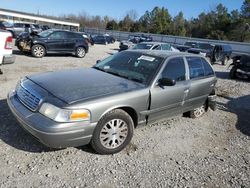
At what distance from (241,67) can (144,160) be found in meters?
10.8

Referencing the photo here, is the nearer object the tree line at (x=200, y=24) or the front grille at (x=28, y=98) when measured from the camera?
the front grille at (x=28, y=98)

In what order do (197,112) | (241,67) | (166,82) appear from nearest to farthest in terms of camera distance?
(166,82) < (197,112) < (241,67)

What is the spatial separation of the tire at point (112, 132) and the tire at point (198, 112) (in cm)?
238

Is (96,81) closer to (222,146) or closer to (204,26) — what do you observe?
(222,146)

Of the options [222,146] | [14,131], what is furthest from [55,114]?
[222,146]

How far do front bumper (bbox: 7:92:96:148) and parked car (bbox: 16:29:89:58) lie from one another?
11.1m

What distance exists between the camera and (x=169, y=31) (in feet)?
223

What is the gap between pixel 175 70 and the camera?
5.35m

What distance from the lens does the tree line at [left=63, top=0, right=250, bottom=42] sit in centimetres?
5497

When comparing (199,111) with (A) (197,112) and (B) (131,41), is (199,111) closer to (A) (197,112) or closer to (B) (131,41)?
(A) (197,112)

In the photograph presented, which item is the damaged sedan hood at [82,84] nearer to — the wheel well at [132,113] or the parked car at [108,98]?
the parked car at [108,98]

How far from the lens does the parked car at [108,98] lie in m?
3.77

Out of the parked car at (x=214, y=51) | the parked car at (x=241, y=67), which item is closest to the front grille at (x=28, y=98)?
the parked car at (x=241, y=67)

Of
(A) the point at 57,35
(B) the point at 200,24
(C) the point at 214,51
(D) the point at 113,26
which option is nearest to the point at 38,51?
(A) the point at 57,35
